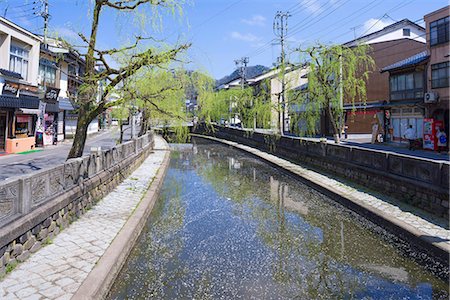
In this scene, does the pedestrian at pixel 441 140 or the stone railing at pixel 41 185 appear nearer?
the stone railing at pixel 41 185

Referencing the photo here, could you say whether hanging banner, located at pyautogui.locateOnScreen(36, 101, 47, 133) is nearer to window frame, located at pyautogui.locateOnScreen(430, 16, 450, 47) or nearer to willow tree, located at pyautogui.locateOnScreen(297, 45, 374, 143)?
willow tree, located at pyautogui.locateOnScreen(297, 45, 374, 143)

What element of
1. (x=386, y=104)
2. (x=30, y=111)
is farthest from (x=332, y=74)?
(x=30, y=111)

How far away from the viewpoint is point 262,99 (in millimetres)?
33906

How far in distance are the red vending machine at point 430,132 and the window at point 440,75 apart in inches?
113

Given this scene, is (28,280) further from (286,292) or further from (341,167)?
(341,167)

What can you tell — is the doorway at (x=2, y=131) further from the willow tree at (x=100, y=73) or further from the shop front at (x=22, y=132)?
the willow tree at (x=100, y=73)

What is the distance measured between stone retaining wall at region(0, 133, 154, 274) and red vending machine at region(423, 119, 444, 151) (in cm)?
Answer: 2186

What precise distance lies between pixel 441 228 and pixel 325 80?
12.8 meters

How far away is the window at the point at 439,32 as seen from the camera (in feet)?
73.4

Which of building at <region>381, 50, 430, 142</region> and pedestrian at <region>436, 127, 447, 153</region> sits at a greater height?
building at <region>381, 50, 430, 142</region>

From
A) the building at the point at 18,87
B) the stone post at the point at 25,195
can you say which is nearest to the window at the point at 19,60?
the building at the point at 18,87

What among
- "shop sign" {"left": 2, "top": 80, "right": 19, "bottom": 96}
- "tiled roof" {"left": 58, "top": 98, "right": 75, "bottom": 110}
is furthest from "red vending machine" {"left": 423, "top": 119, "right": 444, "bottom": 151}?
"tiled roof" {"left": 58, "top": 98, "right": 75, "bottom": 110}

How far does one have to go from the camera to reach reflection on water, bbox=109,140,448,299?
553 cm

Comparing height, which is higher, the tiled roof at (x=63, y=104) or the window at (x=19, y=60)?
the window at (x=19, y=60)
